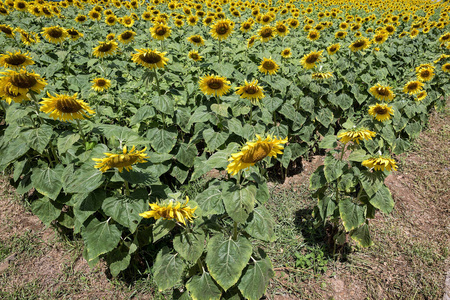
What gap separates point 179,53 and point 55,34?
214cm

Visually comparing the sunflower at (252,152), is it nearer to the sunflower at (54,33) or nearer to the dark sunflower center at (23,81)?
the dark sunflower center at (23,81)

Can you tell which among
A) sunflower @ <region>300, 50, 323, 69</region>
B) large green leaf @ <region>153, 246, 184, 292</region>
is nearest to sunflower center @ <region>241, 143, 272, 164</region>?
large green leaf @ <region>153, 246, 184, 292</region>

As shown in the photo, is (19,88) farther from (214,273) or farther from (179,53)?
(179,53)

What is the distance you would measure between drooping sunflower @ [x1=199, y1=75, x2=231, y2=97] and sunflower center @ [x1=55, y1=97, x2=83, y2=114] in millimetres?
1307

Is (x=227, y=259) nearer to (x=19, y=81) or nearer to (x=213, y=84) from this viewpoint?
(x=213, y=84)

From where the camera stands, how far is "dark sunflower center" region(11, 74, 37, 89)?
225 centimetres

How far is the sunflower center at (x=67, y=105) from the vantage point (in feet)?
7.10

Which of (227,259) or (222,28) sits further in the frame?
(222,28)

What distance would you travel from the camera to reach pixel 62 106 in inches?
85.9

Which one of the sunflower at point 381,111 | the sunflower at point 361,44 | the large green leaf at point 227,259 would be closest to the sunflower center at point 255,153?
the large green leaf at point 227,259

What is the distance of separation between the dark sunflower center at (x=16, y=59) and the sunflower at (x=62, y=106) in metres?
0.84

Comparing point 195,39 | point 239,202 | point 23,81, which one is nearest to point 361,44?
point 195,39

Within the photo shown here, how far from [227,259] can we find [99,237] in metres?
1.21

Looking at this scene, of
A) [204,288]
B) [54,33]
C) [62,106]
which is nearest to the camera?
[204,288]
